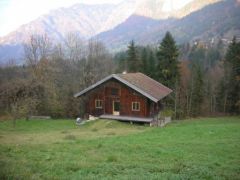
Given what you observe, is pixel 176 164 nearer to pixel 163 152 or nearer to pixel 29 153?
pixel 163 152

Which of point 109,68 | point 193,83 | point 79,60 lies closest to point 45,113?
point 79,60

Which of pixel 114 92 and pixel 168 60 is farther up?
pixel 168 60

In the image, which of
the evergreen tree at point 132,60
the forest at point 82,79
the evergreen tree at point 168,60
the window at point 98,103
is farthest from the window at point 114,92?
the evergreen tree at point 132,60

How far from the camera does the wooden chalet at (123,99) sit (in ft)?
126

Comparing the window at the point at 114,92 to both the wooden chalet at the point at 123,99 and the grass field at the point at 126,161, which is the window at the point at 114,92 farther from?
the grass field at the point at 126,161

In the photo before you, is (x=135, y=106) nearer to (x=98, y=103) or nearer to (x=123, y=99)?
(x=123, y=99)

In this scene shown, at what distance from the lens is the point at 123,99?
131ft

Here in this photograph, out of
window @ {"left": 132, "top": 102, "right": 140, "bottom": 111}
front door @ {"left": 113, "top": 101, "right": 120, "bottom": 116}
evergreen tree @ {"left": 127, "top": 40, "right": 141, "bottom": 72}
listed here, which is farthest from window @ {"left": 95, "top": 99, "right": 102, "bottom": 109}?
evergreen tree @ {"left": 127, "top": 40, "right": 141, "bottom": 72}

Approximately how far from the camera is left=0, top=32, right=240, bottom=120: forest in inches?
1870

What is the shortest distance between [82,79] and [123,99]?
1666 centimetres

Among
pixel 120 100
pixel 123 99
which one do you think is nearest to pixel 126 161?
pixel 123 99

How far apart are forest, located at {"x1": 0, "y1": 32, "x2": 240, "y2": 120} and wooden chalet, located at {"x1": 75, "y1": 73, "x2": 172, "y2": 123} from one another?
693cm

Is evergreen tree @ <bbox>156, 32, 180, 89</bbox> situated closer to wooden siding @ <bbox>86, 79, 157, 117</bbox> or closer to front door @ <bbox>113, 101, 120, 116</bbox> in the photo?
wooden siding @ <bbox>86, 79, 157, 117</bbox>

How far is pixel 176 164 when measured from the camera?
13867 millimetres
